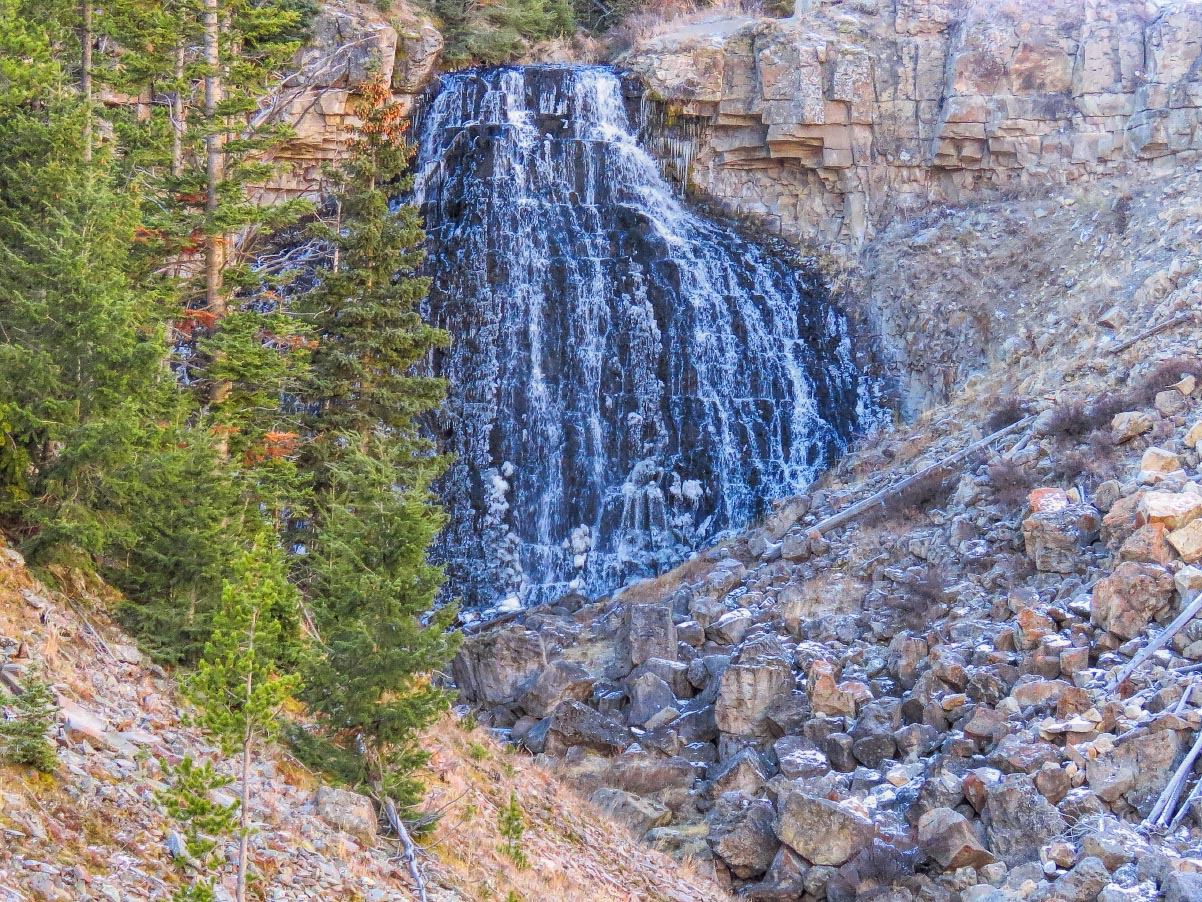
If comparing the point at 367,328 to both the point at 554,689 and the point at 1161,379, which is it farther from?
the point at 1161,379

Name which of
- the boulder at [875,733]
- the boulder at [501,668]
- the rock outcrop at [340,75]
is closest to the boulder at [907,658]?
the boulder at [875,733]

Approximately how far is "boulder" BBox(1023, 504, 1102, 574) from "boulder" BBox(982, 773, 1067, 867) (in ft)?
13.6

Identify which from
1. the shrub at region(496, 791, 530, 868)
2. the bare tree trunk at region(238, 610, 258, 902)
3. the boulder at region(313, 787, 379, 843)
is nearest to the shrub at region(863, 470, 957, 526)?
the shrub at region(496, 791, 530, 868)

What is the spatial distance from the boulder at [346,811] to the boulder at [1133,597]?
334 inches

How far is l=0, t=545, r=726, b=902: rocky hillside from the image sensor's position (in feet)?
20.7

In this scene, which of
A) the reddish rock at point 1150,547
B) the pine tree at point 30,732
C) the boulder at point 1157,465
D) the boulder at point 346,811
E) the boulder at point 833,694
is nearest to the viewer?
the pine tree at point 30,732

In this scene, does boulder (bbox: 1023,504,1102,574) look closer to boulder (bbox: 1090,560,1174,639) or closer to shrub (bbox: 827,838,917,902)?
boulder (bbox: 1090,560,1174,639)

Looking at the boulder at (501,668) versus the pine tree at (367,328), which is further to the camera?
→ the boulder at (501,668)

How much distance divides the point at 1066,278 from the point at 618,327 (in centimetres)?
941

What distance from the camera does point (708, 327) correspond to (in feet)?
89.7

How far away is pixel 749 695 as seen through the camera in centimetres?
1494

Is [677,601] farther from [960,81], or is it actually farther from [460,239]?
[960,81]

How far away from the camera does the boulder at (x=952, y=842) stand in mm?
11186

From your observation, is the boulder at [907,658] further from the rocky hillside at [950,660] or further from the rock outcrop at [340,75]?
the rock outcrop at [340,75]
